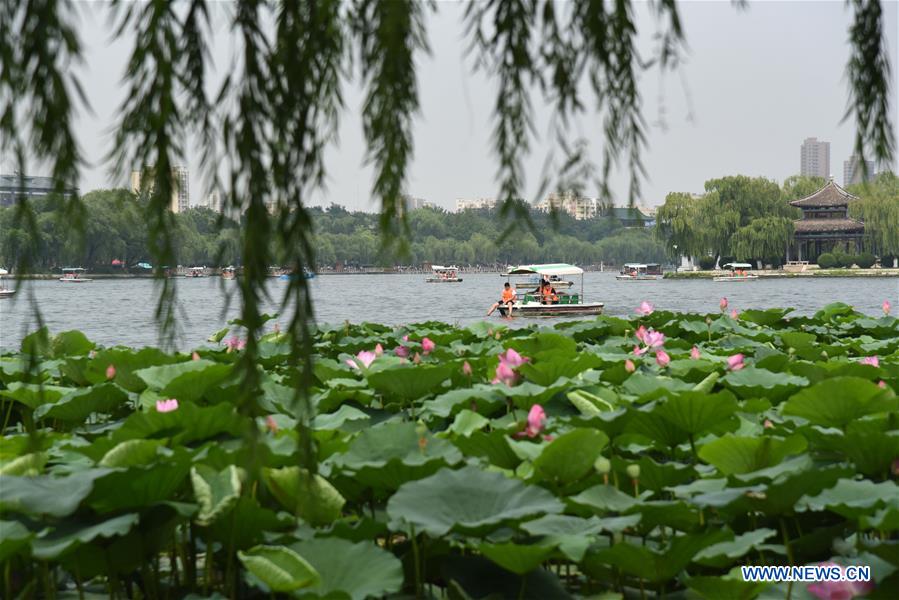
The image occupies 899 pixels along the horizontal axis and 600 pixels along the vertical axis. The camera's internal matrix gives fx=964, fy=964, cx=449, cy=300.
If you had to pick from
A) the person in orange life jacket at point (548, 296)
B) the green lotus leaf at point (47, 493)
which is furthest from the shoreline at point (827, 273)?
the green lotus leaf at point (47, 493)

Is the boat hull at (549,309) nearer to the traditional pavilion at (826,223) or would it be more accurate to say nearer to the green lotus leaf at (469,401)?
the green lotus leaf at (469,401)

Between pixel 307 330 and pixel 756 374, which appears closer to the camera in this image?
pixel 307 330

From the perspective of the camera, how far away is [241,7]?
896 millimetres

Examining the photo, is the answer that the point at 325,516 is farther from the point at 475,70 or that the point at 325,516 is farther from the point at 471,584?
the point at 475,70

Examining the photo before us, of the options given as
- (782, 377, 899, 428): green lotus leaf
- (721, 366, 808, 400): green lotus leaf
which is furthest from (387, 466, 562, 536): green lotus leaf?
(721, 366, 808, 400): green lotus leaf

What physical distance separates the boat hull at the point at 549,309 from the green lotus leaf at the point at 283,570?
17.4 m

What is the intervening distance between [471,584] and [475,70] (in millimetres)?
704

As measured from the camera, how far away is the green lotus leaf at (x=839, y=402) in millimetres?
1760

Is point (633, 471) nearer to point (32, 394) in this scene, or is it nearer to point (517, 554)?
point (517, 554)

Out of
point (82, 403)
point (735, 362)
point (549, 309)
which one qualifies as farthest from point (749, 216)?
point (82, 403)

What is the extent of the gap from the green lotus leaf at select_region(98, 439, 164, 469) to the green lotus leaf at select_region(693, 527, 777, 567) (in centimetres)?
77

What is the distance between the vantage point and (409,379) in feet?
7.15

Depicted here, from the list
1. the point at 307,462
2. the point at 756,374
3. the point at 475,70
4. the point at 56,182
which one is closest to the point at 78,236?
the point at 56,182

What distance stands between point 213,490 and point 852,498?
898 millimetres
